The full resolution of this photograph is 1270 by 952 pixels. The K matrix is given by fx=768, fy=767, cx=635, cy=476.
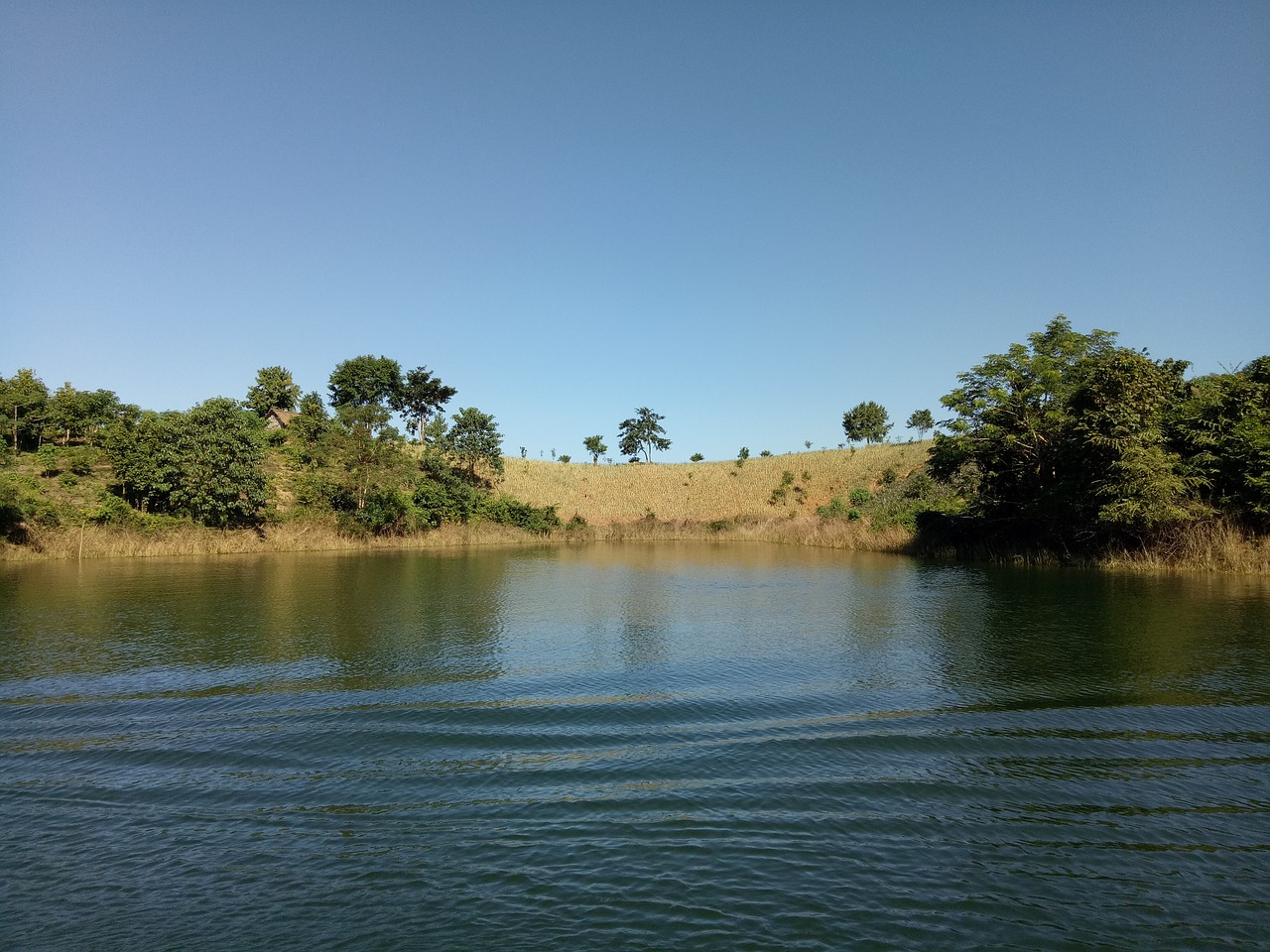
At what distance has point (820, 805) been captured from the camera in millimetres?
7418

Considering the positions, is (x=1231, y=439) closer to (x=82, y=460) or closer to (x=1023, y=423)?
(x=1023, y=423)

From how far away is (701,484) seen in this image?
7481 cm

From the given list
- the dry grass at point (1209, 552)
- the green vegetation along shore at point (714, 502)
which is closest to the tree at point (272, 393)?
the green vegetation along shore at point (714, 502)

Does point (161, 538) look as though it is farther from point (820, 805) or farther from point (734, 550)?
point (820, 805)

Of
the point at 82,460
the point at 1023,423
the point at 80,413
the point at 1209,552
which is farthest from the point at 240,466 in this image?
the point at 1209,552

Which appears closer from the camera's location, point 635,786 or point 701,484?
point 635,786

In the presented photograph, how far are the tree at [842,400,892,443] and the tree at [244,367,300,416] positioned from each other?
5743cm

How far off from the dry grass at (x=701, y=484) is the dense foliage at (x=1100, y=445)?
2761 centimetres

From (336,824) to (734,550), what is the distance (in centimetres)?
4006

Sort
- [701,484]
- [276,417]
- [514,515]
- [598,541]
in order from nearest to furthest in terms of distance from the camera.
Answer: [514,515] < [598,541] < [276,417] < [701,484]

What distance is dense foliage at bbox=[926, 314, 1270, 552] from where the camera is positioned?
26.2 meters

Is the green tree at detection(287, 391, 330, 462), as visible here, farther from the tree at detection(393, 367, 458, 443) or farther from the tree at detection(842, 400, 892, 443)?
the tree at detection(842, 400, 892, 443)

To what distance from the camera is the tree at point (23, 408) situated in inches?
1826

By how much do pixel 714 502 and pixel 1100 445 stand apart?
4438cm
